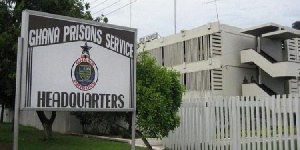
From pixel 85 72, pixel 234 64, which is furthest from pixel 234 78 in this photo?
pixel 85 72

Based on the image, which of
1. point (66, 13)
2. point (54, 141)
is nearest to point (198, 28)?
point (66, 13)

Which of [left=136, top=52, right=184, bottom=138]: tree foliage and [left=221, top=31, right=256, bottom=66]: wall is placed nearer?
[left=136, top=52, right=184, bottom=138]: tree foliage

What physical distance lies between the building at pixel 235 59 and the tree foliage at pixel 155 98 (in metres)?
16.1

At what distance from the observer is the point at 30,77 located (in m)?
6.38

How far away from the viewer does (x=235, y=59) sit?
92.2 feet

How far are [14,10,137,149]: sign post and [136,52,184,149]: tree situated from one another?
263cm

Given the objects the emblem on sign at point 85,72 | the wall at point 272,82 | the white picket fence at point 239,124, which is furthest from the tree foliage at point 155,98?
the wall at point 272,82

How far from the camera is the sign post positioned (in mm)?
6375

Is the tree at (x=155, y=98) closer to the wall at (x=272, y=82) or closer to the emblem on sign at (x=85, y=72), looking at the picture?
the emblem on sign at (x=85, y=72)

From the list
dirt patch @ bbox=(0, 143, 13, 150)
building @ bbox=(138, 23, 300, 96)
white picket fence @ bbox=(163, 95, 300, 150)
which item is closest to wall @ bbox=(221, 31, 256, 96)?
building @ bbox=(138, 23, 300, 96)

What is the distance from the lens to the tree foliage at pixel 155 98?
1020cm

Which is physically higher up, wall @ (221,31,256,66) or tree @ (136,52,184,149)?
wall @ (221,31,256,66)

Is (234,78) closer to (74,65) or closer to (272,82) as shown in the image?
(272,82)

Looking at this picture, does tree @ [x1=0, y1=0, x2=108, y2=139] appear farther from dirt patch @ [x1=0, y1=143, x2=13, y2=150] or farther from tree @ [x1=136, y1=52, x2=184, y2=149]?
tree @ [x1=136, y1=52, x2=184, y2=149]
